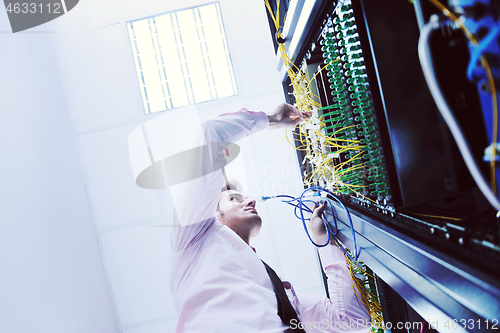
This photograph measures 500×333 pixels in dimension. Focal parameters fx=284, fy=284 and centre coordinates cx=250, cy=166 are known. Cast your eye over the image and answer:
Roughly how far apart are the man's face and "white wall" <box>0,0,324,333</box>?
72 cm

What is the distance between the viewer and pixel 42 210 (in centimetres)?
172

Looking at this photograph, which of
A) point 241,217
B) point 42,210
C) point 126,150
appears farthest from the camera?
point 126,150

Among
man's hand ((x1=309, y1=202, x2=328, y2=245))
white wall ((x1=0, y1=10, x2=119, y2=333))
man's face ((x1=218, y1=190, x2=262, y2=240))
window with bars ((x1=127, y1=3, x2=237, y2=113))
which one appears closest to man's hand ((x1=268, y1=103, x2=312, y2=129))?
man's hand ((x1=309, y1=202, x2=328, y2=245))

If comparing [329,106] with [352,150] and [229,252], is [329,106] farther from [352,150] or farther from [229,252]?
[229,252]

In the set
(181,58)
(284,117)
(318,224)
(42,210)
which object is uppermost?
(181,58)

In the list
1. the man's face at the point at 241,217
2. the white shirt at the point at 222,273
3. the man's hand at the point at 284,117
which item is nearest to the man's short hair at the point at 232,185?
the man's face at the point at 241,217

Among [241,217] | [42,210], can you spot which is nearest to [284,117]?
[241,217]

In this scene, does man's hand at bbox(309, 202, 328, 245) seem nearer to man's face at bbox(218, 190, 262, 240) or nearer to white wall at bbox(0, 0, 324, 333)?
man's face at bbox(218, 190, 262, 240)

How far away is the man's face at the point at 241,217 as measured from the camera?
1.44 m

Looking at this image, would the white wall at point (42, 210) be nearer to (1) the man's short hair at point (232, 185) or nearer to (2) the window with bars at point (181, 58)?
(2) the window with bars at point (181, 58)

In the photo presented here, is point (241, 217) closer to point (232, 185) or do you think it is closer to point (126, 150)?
point (232, 185)

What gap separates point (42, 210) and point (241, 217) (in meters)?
1.24

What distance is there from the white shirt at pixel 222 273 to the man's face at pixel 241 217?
177 mm

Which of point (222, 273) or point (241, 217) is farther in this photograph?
point (241, 217)
